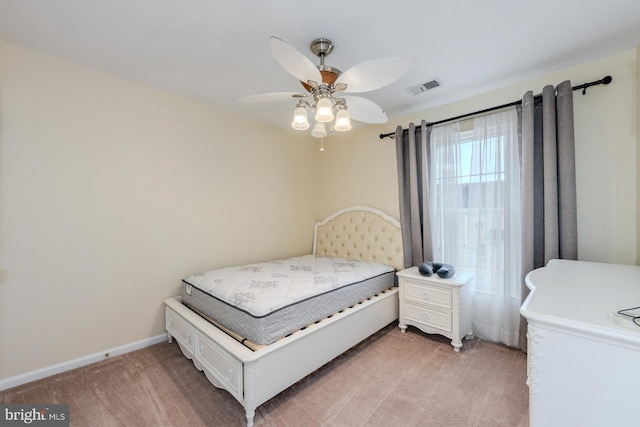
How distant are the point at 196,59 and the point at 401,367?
2.89 m

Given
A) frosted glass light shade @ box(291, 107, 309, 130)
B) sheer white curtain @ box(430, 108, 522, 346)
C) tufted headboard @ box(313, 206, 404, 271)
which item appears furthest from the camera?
tufted headboard @ box(313, 206, 404, 271)

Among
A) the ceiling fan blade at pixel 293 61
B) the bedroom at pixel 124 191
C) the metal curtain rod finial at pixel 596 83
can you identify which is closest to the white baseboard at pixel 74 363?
the bedroom at pixel 124 191

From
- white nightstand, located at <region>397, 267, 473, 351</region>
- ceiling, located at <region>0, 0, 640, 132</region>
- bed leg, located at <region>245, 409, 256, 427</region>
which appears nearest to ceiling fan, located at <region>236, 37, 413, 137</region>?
ceiling, located at <region>0, 0, 640, 132</region>

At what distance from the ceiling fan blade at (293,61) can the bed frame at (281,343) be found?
1.61 metres

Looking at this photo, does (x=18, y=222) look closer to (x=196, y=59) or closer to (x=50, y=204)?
(x=50, y=204)

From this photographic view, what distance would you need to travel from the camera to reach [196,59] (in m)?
2.01

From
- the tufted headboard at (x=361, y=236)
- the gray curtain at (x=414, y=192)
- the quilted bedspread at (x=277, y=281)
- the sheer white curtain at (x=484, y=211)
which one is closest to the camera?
the quilted bedspread at (x=277, y=281)

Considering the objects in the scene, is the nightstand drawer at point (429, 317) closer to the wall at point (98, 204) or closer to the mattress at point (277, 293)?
the mattress at point (277, 293)

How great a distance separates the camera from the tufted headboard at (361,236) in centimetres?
306

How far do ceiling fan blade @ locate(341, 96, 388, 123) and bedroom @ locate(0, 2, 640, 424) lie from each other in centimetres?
52

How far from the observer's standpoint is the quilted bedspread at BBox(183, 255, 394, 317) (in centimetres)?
180

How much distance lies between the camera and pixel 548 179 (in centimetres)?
204

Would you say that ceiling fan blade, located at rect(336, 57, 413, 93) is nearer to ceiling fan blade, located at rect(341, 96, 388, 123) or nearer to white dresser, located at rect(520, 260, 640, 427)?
ceiling fan blade, located at rect(341, 96, 388, 123)

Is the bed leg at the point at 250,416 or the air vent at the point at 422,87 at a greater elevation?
the air vent at the point at 422,87
